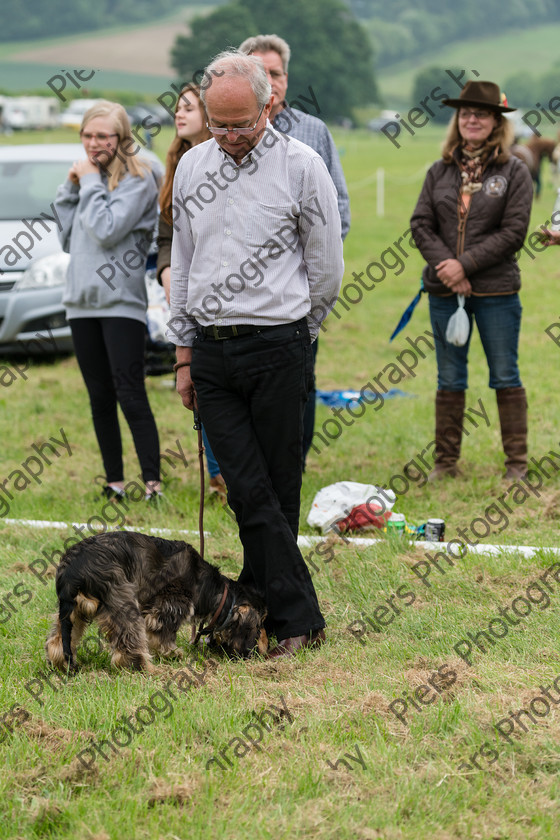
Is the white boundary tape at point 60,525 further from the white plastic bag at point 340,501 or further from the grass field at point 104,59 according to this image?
the grass field at point 104,59

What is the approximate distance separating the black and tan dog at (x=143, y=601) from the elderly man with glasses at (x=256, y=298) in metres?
0.17

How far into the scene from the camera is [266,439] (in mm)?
4109

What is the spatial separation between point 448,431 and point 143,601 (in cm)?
314

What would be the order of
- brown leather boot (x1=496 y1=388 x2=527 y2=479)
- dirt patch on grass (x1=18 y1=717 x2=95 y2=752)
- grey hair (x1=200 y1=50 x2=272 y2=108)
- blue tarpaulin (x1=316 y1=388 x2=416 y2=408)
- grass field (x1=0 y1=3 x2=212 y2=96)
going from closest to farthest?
dirt patch on grass (x1=18 y1=717 x2=95 y2=752) → grey hair (x1=200 y1=50 x2=272 y2=108) → brown leather boot (x1=496 y1=388 x2=527 y2=479) → blue tarpaulin (x1=316 y1=388 x2=416 y2=408) → grass field (x1=0 y1=3 x2=212 y2=96)

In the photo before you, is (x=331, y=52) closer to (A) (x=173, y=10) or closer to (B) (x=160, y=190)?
(A) (x=173, y=10)

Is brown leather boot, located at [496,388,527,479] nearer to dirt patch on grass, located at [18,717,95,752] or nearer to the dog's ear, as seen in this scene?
the dog's ear

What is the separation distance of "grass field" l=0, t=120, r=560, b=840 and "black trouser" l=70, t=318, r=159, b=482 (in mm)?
337

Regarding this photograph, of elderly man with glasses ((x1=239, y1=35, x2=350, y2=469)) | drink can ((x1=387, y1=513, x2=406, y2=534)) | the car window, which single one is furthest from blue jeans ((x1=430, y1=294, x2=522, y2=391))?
the car window

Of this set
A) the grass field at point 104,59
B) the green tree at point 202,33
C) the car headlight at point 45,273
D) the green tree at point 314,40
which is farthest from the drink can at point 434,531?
the green tree at point 202,33

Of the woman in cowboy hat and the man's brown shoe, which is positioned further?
the woman in cowboy hat

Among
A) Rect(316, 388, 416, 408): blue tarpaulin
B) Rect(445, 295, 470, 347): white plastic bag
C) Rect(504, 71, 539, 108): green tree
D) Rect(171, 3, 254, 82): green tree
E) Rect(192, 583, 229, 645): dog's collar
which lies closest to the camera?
Rect(192, 583, 229, 645): dog's collar

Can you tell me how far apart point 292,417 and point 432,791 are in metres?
1.60

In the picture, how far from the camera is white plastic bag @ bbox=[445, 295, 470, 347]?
6250 millimetres

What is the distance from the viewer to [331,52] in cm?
9281
